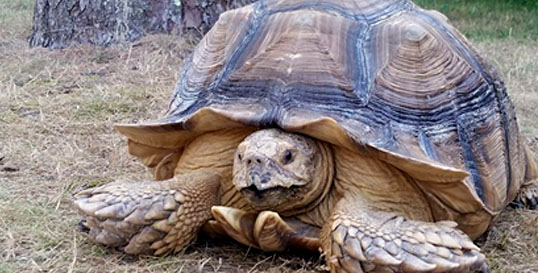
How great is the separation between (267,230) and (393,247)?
420mm

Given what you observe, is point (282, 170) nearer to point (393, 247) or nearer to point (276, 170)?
point (276, 170)

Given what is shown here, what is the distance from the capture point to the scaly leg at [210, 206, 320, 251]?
258 centimetres

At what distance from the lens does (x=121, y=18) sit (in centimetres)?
595

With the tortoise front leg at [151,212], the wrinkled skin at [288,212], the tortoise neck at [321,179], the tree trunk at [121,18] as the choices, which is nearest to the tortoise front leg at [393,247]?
the wrinkled skin at [288,212]

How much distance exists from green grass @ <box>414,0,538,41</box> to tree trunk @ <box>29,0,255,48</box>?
9.86ft

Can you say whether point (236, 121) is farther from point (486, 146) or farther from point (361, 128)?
point (486, 146)

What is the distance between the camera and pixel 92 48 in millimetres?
5984

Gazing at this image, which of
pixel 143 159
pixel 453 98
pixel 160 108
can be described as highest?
pixel 453 98

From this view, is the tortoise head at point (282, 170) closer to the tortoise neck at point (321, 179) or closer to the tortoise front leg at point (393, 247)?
the tortoise neck at point (321, 179)

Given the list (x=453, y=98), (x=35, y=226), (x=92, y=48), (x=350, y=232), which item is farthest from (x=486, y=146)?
(x=92, y=48)

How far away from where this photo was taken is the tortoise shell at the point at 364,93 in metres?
2.56

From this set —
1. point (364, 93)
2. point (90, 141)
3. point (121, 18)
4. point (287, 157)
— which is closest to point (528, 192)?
point (364, 93)

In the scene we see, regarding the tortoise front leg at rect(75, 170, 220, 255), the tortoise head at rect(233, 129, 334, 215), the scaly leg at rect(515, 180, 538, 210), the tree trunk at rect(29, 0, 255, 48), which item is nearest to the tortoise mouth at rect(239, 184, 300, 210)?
the tortoise head at rect(233, 129, 334, 215)

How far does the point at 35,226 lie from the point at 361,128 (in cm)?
130
